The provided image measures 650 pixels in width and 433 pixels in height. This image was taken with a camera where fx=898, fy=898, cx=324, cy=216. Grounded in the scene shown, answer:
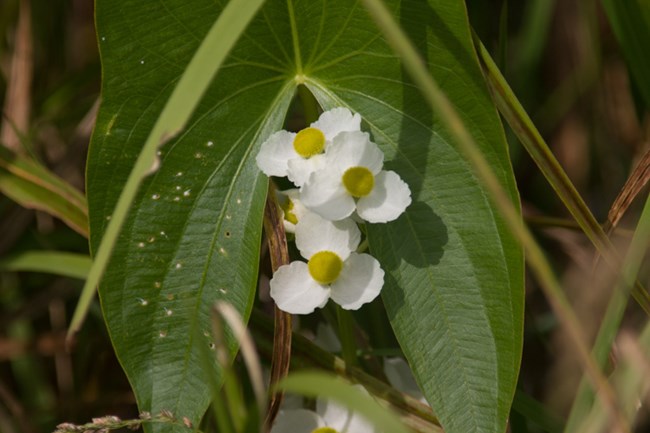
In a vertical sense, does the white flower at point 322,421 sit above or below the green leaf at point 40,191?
below

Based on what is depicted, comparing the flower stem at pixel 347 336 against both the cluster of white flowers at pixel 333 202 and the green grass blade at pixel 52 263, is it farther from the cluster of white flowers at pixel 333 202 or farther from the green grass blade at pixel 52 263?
the green grass blade at pixel 52 263

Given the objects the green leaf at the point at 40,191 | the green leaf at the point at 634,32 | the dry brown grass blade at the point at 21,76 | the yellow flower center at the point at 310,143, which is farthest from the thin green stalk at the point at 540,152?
the dry brown grass blade at the point at 21,76

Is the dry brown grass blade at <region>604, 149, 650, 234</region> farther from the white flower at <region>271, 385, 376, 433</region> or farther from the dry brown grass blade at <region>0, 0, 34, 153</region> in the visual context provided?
→ the dry brown grass blade at <region>0, 0, 34, 153</region>

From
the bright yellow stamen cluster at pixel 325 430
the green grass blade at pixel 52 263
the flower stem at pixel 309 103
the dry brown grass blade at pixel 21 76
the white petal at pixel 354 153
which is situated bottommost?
the bright yellow stamen cluster at pixel 325 430

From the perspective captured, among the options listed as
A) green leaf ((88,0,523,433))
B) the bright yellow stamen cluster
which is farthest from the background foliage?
the bright yellow stamen cluster

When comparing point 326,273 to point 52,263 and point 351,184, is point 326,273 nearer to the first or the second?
point 351,184

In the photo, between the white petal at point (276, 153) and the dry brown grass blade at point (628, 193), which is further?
the dry brown grass blade at point (628, 193)

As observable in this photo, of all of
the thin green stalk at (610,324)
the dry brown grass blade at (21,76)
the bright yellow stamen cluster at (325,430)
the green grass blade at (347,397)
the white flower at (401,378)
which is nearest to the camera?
the green grass blade at (347,397)
